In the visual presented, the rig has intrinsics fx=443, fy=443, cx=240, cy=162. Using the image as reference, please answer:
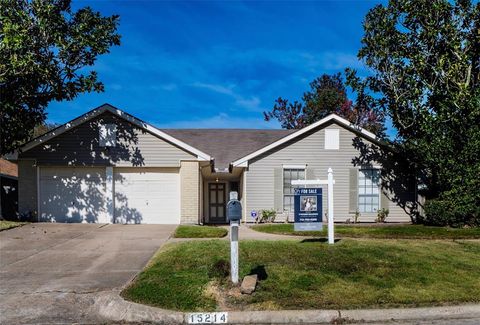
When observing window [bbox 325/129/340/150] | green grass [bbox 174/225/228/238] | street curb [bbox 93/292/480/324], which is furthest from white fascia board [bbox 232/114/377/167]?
street curb [bbox 93/292/480/324]

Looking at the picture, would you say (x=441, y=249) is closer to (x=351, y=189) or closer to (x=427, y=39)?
(x=351, y=189)

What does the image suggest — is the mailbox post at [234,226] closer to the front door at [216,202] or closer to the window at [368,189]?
the window at [368,189]

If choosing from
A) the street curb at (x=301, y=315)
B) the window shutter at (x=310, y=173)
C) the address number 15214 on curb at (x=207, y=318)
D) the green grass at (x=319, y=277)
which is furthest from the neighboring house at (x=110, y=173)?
the address number 15214 on curb at (x=207, y=318)

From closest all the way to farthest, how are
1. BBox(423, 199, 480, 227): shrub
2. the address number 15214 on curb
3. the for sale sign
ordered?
1. the address number 15214 on curb
2. the for sale sign
3. BBox(423, 199, 480, 227): shrub

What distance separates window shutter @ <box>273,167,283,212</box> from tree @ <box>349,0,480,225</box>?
513 centimetres

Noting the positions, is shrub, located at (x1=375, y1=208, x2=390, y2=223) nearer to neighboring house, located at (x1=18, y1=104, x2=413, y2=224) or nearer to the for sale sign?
neighboring house, located at (x1=18, y1=104, x2=413, y2=224)

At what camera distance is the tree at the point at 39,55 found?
14367 millimetres

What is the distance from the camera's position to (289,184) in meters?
18.8

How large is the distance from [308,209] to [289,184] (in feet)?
26.4

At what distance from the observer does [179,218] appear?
17.5 meters

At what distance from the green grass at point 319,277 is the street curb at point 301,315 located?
18 centimetres

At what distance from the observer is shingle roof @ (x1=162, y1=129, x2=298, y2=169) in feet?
70.0

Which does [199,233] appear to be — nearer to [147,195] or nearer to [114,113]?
[147,195]

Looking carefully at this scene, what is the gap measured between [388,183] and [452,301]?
514 inches
